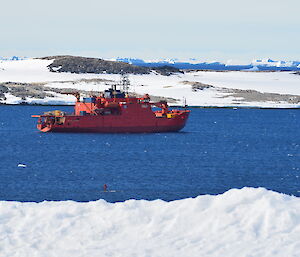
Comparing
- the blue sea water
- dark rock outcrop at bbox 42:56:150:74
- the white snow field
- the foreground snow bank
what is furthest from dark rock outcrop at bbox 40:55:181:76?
the foreground snow bank

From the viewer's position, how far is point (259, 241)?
54.6 feet

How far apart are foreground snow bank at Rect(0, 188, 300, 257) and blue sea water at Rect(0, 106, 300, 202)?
490 inches

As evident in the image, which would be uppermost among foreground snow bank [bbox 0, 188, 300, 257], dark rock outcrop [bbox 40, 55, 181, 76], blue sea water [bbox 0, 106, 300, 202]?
dark rock outcrop [bbox 40, 55, 181, 76]

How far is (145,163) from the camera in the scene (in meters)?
46.5

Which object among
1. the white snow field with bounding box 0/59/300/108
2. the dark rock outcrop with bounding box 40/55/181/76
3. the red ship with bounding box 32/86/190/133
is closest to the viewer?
the red ship with bounding box 32/86/190/133

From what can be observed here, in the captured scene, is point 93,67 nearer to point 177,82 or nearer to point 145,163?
Result: point 177,82

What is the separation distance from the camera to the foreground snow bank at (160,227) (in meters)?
16.5

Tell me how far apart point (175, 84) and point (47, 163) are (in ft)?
344

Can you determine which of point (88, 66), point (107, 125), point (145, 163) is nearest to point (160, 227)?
point (145, 163)

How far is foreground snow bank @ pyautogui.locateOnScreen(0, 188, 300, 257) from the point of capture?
16516mm

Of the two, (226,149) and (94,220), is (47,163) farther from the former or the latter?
(94,220)

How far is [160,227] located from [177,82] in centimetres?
13559

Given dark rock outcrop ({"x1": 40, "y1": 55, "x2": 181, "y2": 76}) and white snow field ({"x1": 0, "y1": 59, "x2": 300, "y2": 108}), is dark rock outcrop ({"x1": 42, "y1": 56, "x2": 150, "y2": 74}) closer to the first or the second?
dark rock outcrop ({"x1": 40, "y1": 55, "x2": 181, "y2": 76})

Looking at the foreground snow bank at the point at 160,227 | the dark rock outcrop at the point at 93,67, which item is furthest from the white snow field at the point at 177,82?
the foreground snow bank at the point at 160,227
